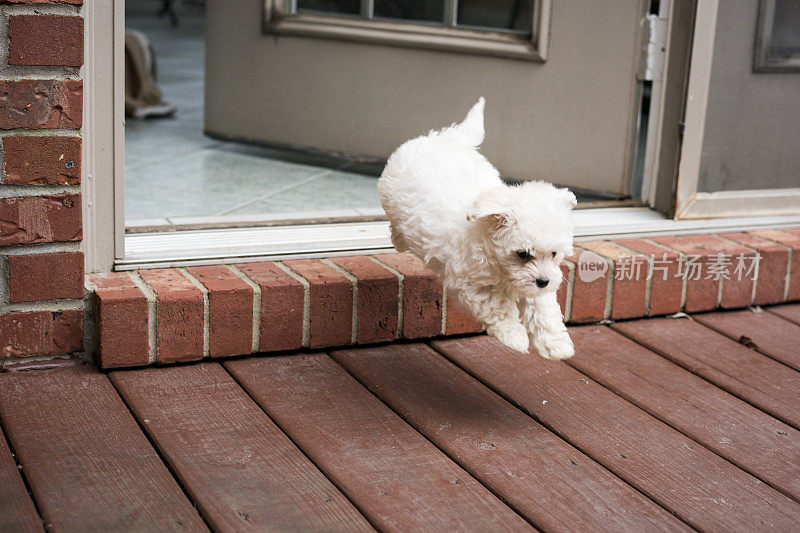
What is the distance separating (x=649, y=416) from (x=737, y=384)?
0.37 metres

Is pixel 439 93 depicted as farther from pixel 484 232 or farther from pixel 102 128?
pixel 484 232

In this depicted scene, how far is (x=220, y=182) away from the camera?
3842mm

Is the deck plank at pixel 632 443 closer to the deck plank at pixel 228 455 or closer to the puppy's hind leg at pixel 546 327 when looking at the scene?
the puppy's hind leg at pixel 546 327

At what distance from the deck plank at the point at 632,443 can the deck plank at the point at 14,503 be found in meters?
1.16

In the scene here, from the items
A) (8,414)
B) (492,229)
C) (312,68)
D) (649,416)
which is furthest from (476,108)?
(312,68)

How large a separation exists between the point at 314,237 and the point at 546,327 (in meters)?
0.97

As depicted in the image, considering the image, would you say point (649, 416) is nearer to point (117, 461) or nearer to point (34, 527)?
point (117, 461)

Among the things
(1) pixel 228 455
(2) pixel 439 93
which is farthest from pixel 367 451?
(2) pixel 439 93

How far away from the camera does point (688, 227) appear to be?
10.2 ft

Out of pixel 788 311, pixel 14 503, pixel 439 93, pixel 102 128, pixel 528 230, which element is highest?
pixel 439 93

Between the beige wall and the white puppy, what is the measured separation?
1231 mm

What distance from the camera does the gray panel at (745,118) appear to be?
2992 mm

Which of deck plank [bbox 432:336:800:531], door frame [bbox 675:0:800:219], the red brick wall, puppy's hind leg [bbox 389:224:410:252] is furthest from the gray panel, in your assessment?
the red brick wall

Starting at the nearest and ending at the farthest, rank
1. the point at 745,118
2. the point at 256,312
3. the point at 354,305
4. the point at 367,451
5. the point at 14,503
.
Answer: the point at 14,503
the point at 367,451
the point at 256,312
the point at 354,305
the point at 745,118
